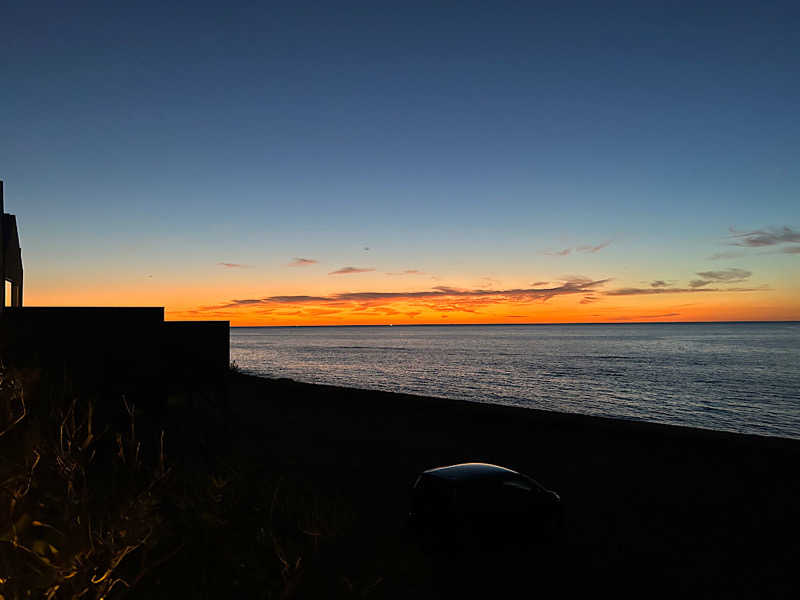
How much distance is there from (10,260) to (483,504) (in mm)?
17959

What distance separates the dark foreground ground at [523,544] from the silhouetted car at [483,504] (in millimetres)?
363

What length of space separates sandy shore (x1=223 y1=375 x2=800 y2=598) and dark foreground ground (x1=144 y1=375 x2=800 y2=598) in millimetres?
44

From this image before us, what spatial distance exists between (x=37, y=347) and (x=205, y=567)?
745 centimetres

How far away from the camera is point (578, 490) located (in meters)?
13.6

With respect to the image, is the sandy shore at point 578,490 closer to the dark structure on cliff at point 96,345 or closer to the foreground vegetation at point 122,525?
the foreground vegetation at point 122,525

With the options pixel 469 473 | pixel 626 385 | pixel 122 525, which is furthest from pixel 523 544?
pixel 626 385

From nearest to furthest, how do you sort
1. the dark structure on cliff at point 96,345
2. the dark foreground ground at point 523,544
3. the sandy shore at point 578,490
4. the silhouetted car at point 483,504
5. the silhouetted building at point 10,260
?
1. the dark foreground ground at point 523,544
2. the sandy shore at point 578,490
3. the silhouetted car at point 483,504
4. the dark structure on cliff at point 96,345
5. the silhouetted building at point 10,260

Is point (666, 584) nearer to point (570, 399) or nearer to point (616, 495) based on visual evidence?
point (616, 495)

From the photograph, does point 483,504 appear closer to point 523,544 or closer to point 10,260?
point 523,544

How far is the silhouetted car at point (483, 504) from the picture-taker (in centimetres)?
930

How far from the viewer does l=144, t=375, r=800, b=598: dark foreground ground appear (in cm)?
791

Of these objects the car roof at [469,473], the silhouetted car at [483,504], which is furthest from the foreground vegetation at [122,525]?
the car roof at [469,473]

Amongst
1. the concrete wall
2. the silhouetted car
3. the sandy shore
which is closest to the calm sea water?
the sandy shore

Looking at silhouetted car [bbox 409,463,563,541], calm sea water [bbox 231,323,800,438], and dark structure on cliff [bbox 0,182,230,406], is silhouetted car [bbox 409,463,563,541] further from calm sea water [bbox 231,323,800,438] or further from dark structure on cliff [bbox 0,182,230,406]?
calm sea water [bbox 231,323,800,438]
